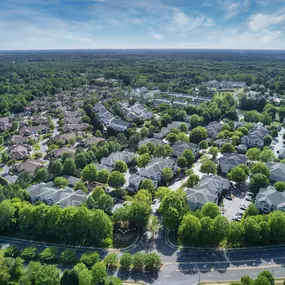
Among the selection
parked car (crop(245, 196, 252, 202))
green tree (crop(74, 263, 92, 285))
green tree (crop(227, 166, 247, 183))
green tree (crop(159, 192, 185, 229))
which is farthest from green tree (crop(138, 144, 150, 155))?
green tree (crop(74, 263, 92, 285))

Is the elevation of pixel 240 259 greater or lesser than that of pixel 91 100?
lesser

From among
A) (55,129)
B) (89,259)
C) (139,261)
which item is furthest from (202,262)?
(55,129)

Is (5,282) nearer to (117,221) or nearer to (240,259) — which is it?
(117,221)

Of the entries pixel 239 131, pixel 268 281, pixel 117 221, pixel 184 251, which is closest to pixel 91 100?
pixel 239 131

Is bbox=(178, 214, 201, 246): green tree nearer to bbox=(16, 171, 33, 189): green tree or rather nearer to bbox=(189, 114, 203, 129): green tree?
bbox=(16, 171, 33, 189): green tree

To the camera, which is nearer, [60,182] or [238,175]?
[60,182]

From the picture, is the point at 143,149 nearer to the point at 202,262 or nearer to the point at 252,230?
the point at 252,230
